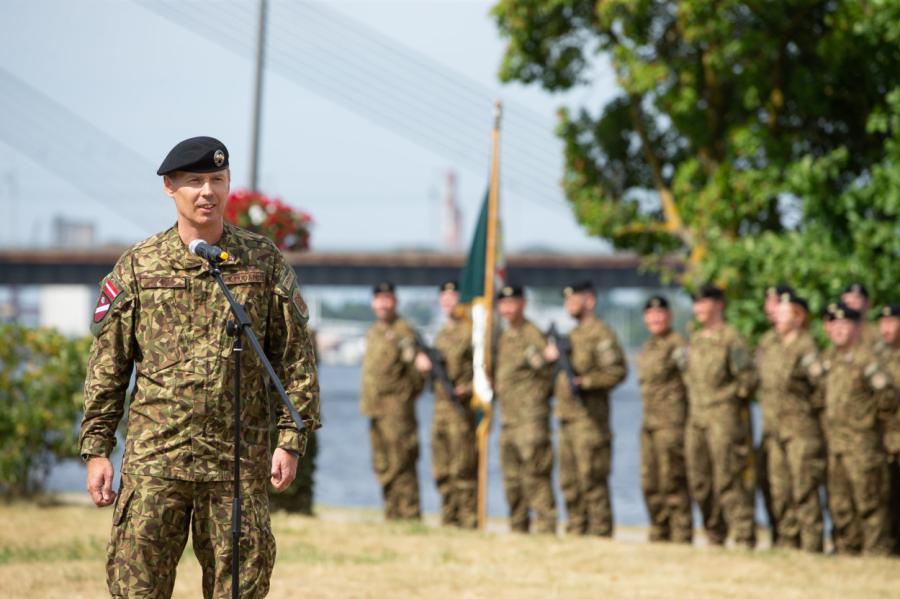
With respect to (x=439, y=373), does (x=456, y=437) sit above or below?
below

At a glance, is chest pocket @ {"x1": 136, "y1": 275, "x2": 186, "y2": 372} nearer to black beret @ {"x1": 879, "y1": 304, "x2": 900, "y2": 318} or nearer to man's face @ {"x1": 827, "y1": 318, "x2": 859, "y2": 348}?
man's face @ {"x1": 827, "y1": 318, "x2": 859, "y2": 348}

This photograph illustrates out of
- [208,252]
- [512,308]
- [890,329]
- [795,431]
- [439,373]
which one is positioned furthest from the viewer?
[439,373]

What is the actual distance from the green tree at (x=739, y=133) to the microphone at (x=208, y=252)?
30.3ft

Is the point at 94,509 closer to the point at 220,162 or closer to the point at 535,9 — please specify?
the point at 535,9

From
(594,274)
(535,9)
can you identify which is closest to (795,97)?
(535,9)

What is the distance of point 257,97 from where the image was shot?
16.2 m

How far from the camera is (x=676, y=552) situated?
1028 centimetres

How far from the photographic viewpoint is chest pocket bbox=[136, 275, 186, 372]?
16.0ft

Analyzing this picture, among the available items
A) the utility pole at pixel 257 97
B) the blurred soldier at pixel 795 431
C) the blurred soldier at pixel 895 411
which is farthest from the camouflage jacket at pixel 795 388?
the utility pole at pixel 257 97

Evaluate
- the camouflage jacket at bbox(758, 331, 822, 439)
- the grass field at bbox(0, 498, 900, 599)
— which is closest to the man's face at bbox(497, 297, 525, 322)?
the grass field at bbox(0, 498, 900, 599)

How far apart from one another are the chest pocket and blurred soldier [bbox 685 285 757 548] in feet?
23.9

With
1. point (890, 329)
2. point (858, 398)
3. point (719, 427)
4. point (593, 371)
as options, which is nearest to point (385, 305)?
point (593, 371)

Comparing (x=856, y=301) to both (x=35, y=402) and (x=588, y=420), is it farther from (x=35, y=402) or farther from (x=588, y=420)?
(x=35, y=402)

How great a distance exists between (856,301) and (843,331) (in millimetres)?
534
